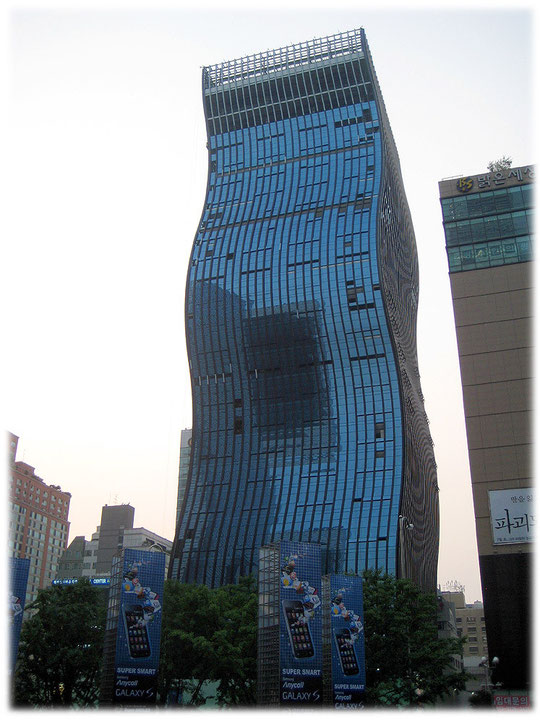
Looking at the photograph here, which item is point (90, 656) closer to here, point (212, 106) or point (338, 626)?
point (338, 626)

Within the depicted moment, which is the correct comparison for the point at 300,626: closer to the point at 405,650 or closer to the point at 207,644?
the point at 207,644

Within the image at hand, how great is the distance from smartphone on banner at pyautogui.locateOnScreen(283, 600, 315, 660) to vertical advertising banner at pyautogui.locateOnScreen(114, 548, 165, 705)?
8077mm

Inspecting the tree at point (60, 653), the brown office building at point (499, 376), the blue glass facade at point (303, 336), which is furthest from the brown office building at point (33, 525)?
the brown office building at point (499, 376)

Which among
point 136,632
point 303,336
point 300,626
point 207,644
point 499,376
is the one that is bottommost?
point 207,644

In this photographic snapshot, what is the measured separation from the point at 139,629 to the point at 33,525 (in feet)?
500

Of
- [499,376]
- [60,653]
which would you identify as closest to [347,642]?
[60,653]

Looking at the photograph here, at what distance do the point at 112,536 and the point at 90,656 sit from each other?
11325cm

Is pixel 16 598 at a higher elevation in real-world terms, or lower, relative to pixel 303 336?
lower

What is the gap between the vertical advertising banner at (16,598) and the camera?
4556 centimetres

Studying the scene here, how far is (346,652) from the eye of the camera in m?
52.3

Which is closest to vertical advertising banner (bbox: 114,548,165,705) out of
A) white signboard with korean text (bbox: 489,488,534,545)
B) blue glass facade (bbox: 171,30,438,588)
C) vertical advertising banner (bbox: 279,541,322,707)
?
vertical advertising banner (bbox: 279,541,322,707)

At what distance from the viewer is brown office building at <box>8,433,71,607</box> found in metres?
182

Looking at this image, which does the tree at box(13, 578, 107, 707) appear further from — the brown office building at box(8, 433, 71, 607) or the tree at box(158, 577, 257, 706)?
the brown office building at box(8, 433, 71, 607)

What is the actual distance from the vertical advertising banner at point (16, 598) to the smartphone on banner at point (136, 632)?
6307mm
